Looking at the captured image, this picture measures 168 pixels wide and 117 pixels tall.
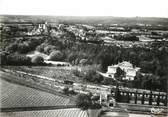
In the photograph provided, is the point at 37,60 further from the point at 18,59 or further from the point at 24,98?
the point at 24,98

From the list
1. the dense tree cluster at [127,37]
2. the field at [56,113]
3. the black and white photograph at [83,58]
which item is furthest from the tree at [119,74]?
the field at [56,113]

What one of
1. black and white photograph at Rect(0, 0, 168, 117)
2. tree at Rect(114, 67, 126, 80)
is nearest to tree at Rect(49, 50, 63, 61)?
black and white photograph at Rect(0, 0, 168, 117)

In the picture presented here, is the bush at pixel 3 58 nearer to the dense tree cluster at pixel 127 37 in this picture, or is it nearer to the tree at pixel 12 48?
the tree at pixel 12 48

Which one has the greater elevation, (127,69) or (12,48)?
(12,48)

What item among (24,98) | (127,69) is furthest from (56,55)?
(127,69)
